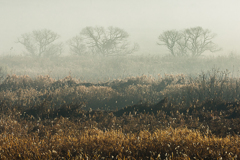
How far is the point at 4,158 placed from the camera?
164 inches

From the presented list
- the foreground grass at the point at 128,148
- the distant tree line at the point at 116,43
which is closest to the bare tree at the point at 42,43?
the distant tree line at the point at 116,43

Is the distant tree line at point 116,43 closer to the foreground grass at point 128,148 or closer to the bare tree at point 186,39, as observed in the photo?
the bare tree at point 186,39

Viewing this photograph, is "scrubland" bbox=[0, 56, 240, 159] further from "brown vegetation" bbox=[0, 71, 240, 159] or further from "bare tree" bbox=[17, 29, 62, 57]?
"bare tree" bbox=[17, 29, 62, 57]

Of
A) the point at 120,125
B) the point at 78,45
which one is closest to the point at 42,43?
the point at 78,45

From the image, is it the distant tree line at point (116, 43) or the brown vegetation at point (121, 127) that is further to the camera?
the distant tree line at point (116, 43)

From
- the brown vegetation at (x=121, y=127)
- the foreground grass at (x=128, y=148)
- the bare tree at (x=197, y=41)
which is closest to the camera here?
the foreground grass at (x=128, y=148)

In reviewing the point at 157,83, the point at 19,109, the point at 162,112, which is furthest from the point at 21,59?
the point at 162,112

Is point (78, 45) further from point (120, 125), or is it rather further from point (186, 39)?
point (120, 125)

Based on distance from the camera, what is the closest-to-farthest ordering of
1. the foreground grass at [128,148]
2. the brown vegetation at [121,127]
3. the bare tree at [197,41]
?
1. the foreground grass at [128,148]
2. the brown vegetation at [121,127]
3. the bare tree at [197,41]

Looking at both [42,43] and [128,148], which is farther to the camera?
[42,43]

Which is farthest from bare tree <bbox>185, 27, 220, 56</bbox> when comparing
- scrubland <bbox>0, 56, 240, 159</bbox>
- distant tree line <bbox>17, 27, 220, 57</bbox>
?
scrubland <bbox>0, 56, 240, 159</bbox>

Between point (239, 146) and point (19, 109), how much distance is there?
7.47 metres

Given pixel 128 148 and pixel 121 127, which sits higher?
pixel 128 148

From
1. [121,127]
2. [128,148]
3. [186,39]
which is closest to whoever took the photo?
[128,148]
